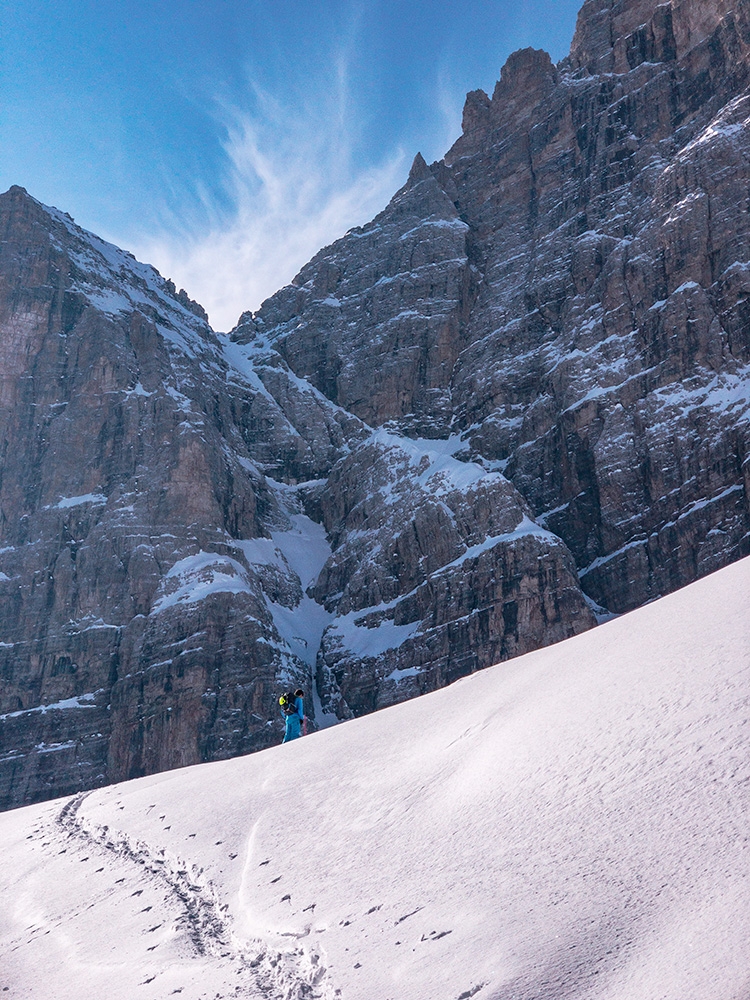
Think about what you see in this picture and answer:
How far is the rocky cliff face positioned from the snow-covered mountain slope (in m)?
48.1

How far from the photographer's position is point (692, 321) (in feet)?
205

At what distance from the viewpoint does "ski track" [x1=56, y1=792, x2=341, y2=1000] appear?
567cm

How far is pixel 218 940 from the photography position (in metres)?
6.84

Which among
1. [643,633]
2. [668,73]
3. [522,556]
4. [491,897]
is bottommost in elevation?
[491,897]

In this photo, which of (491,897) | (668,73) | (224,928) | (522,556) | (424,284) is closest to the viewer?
(491,897)

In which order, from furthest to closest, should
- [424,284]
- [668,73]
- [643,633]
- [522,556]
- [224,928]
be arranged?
1. [424,284]
2. [668,73]
3. [522,556]
4. [643,633]
5. [224,928]

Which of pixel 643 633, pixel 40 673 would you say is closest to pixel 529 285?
pixel 40 673

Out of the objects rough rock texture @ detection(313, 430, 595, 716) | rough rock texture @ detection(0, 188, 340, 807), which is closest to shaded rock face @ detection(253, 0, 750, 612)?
rough rock texture @ detection(313, 430, 595, 716)

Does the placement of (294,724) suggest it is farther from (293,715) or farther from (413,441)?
(413,441)

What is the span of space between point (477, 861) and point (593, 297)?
72615 millimetres

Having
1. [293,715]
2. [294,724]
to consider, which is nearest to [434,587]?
[293,715]

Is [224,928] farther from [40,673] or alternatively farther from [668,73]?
[668,73]

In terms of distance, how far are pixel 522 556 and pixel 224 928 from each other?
54.6m

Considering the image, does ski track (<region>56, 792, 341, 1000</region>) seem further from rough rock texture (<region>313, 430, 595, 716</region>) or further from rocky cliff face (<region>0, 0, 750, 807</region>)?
rocky cliff face (<region>0, 0, 750, 807</region>)
